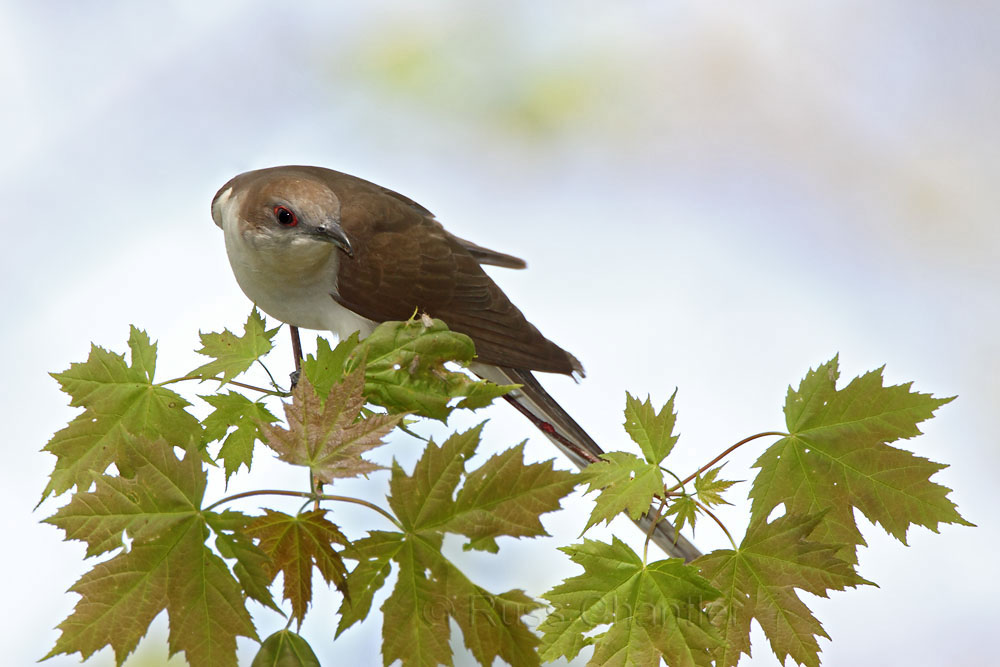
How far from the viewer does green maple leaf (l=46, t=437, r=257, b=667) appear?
103cm

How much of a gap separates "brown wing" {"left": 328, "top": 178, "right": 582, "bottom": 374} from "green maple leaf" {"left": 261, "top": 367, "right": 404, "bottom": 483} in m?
0.72

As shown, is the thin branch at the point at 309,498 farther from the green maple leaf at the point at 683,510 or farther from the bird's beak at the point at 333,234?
the bird's beak at the point at 333,234

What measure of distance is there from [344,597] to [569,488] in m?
0.29

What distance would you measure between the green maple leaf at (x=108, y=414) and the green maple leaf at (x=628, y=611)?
0.56 meters

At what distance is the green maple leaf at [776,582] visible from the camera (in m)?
1.18

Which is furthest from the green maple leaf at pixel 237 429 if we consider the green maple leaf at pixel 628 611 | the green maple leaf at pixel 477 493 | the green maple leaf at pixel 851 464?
the green maple leaf at pixel 851 464

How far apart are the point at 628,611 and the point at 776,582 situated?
0.22 meters

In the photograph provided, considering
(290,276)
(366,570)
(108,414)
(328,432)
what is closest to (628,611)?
(366,570)

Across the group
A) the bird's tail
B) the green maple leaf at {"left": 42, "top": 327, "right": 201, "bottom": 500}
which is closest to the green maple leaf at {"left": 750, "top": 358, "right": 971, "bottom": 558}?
the bird's tail

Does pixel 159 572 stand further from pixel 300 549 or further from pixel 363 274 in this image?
pixel 363 274

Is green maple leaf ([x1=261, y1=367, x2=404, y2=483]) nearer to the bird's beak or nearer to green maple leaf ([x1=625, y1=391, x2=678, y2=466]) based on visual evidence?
green maple leaf ([x1=625, y1=391, x2=678, y2=466])

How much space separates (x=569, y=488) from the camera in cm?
104

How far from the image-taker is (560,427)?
1747 mm

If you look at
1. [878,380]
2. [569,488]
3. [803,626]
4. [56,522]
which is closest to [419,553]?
[569,488]
